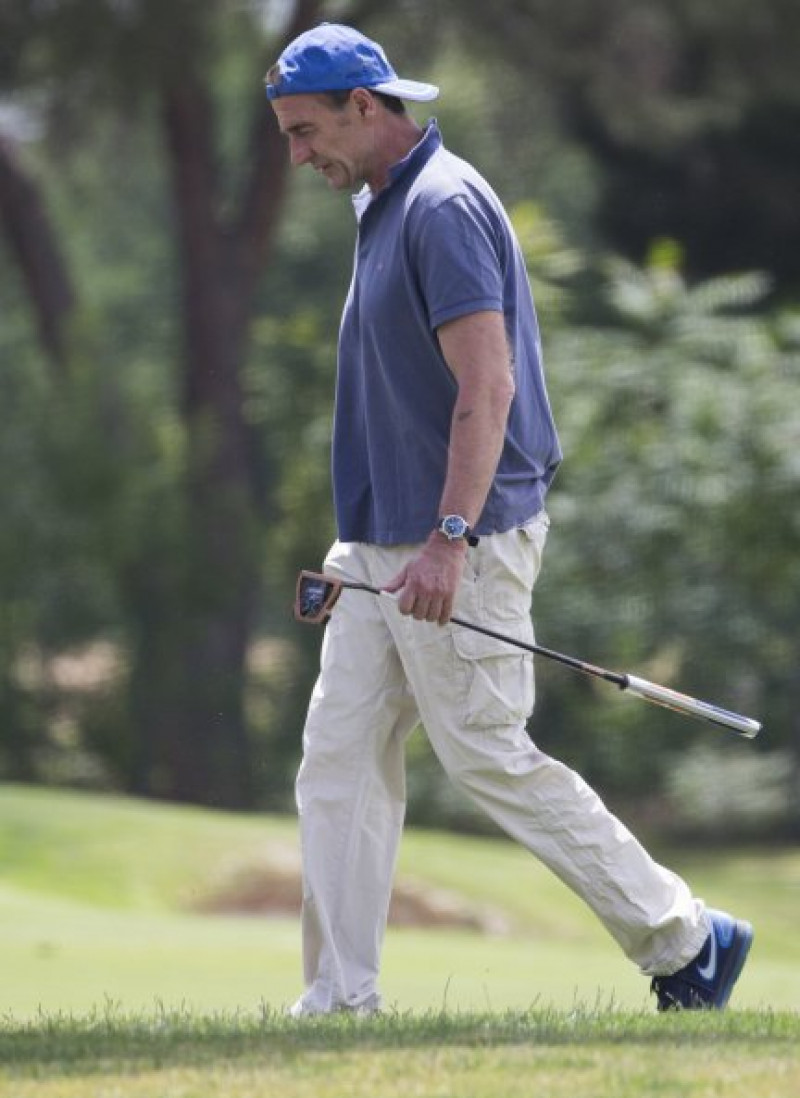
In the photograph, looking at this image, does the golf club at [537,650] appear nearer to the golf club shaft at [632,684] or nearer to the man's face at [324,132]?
the golf club shaft at [632,684]

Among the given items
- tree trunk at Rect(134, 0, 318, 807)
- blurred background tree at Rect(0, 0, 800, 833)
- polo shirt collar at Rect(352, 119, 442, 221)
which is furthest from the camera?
tree trunk at Rect(134, 0, 318, 807)

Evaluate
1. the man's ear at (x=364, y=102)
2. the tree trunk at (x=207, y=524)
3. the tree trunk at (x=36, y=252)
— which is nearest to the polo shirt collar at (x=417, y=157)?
the man's ear at (x=364, y=102)

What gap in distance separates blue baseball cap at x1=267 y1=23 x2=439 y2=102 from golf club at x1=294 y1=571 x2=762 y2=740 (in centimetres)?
105

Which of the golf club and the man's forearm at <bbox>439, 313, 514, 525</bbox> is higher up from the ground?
the man's forearm at <bbox>439, 313, 514, 525</bbox>

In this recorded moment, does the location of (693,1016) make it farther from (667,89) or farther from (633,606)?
(667,89)

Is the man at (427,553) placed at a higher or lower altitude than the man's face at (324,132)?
lower

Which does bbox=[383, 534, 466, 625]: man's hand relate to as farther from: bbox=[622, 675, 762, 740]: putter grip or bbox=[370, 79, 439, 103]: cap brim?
bbox=[370, 79, 439, 103]: cap brim

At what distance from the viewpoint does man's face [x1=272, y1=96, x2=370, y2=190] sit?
17.5 ft

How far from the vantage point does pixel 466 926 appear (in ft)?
40.3

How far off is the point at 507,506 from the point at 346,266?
30.1 m

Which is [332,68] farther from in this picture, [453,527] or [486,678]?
[486,678]

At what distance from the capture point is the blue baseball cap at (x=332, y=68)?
5301mm

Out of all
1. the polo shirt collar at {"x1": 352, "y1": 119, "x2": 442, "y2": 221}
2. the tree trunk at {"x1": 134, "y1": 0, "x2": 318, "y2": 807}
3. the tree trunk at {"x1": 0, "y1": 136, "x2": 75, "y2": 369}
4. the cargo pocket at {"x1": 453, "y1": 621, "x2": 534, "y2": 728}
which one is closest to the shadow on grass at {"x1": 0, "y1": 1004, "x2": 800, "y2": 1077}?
the cargo pocket at {"x1": 453, "y1": 621, "x2": 534, "y2": 728}

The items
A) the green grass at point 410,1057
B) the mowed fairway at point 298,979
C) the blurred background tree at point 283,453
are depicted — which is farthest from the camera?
the blurred background tree at point 283,453
